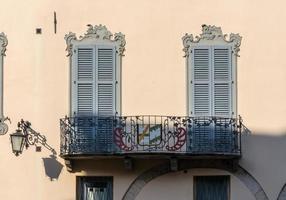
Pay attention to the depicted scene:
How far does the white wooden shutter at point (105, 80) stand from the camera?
2167cm

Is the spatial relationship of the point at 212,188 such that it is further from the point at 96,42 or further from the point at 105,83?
the point at 96,42

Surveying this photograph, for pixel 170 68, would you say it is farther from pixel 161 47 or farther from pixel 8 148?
pixel 8 148

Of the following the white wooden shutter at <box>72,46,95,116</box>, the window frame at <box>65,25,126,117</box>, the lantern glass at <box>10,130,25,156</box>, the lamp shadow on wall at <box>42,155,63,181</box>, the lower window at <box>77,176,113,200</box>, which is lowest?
the lower window at <box>77,176,113,200</box>

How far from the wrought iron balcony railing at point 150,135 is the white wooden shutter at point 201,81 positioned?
0.92ft

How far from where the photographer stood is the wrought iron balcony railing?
68.9 feet

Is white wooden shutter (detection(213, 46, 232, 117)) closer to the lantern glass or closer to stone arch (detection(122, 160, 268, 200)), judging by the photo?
stone arch (detection(122, 160, 268, 200))

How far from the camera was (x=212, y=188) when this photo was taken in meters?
21.7

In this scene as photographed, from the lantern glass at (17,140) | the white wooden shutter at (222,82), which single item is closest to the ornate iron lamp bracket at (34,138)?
the lantern glass at (17,140)

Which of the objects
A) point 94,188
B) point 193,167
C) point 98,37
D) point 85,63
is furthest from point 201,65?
point 94,188

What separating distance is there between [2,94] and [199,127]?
15.4ft

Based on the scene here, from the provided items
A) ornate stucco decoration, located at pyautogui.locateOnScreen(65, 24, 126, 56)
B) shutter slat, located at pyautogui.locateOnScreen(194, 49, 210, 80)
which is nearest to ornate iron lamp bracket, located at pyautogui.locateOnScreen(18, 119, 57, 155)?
ornate stucco decoration, located at pyautogui.locateOnScreen(65, 24, 126, 56)

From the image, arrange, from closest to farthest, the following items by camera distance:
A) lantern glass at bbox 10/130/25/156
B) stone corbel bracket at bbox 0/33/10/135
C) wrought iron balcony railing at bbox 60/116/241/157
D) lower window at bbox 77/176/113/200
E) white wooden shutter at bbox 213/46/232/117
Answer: wrought iron balcony railing at bbox 60/116/241/157, lantern glass at bbox 10/130/25/156, white wooden shutter at bbox 213/46/232/117, lower window at bbox 77/176/113/200, stone corbel bracket at bbox 0/33/10/135

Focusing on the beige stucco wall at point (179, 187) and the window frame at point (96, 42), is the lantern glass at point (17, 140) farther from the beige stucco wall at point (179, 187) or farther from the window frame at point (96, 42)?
the beige stucco wall at point (179, 187)

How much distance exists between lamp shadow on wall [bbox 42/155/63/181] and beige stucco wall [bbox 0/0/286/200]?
99 millimetres
